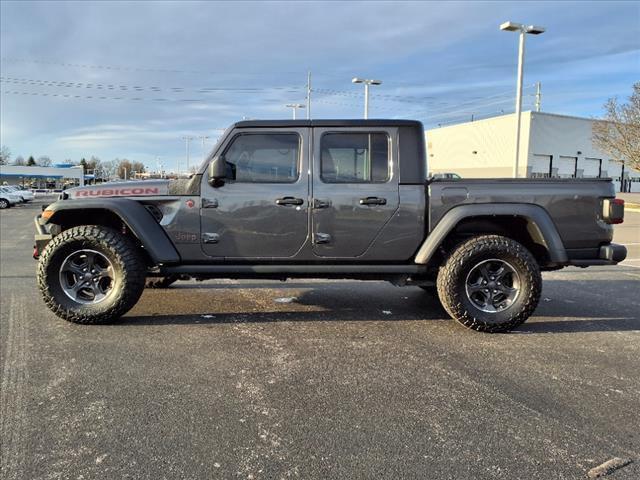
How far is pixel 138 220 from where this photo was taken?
479 centimetres

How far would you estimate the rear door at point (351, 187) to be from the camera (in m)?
4.82

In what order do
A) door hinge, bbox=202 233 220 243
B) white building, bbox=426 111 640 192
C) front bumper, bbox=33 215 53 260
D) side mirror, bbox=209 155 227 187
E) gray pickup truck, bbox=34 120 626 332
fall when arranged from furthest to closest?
white building, bbox=426 111 640 192 → front bumper, bbox=33 215 53 260 → door hinge, bbox=202 233 220 243 → gray pickup truck, bbox=34 120 626 332 → side mirror, bbox=209 155 227 187

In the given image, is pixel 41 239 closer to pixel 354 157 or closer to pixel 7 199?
pixel 354 157

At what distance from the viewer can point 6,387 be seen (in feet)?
11.2

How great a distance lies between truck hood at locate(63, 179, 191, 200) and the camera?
4.92 meters

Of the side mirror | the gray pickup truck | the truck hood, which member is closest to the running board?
the gray pickup truck

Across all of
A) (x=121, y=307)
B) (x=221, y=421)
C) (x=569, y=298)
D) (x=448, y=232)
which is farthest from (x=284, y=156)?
(x=569, y=298)

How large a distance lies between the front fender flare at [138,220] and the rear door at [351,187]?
1.48 m

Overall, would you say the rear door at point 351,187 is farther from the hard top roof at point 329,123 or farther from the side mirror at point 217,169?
the side mirror at point 217,169

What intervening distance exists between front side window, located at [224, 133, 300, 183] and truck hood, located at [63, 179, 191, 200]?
52cm

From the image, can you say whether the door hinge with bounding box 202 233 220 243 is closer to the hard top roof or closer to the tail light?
the hard top roof

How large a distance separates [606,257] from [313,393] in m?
3.33

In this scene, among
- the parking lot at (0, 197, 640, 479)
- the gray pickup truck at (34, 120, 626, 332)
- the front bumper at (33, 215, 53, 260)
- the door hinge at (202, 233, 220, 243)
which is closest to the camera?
the parking lot at (0, 197, 640, 479)

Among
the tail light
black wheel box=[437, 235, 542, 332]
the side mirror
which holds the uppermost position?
the side mirror
